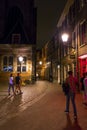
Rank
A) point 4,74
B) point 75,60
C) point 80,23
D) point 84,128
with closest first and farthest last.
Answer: point 84,128 < point 80,23 < point 75,60 < point 4,74

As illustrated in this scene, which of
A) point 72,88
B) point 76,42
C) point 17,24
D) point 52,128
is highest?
point 17,24

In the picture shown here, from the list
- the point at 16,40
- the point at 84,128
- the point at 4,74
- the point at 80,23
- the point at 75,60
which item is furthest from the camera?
the point at 16,40

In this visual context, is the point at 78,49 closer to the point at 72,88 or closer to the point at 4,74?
the point at 72,88

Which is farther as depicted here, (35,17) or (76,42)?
(35,17)

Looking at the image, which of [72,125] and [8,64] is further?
[8,64]

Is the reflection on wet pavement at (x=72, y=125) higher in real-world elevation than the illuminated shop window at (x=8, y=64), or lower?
lower

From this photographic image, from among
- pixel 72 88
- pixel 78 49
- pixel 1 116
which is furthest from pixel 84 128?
pixel 78 49

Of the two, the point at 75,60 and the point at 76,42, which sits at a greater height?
the point at 76,42

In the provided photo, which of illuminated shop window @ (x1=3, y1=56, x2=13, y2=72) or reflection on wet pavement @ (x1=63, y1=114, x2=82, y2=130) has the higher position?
Result: illuminated shop window @ (x1=3, y1=56, x2=13, y2=72)

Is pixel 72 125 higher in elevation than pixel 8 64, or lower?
lower

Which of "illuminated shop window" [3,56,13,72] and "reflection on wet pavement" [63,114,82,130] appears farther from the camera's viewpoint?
"illuminated shop window" [3,56,13,72]

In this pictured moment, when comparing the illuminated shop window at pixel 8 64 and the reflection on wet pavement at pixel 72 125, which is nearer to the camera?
the reflection on wet pavement at pixel 72 125

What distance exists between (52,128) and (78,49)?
1495cm

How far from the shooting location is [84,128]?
7980mm
